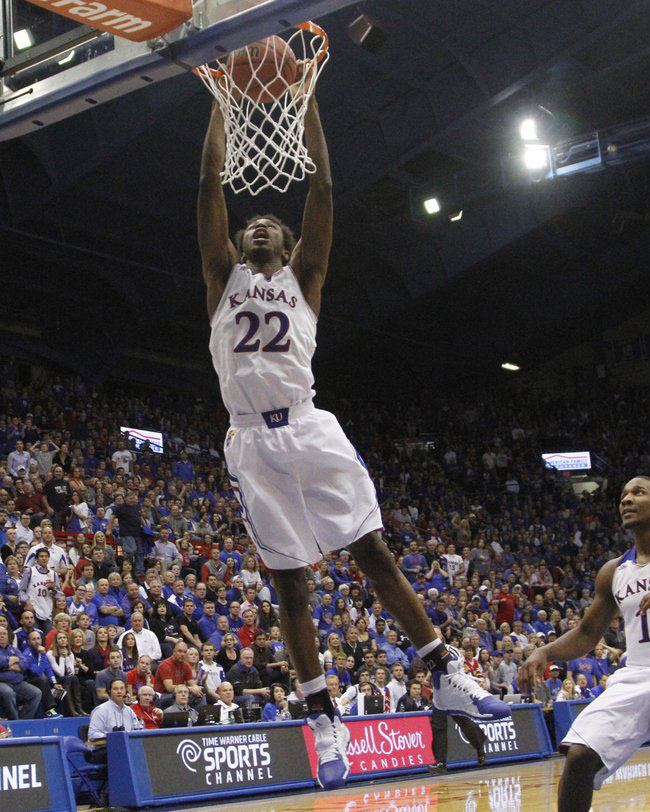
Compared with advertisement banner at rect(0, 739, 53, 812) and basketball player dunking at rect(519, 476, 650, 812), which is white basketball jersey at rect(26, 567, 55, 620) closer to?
advertisement banner at rect(0, 739, 53, 812)

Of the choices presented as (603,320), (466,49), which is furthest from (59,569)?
(603,320)

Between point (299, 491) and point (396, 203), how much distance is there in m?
20.1

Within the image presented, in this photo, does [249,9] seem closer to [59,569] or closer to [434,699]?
[434,699]

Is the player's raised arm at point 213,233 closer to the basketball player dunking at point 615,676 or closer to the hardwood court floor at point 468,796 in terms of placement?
the basketball player dunking at point 615,676

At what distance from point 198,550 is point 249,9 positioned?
12.3 m

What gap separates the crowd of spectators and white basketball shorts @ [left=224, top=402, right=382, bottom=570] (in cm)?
131

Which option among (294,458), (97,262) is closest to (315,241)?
(294,458)

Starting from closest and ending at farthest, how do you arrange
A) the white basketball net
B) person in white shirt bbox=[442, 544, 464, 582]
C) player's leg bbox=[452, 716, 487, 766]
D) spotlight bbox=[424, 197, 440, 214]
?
player's leg bbox=[452, 716, 487, 766]
the white basketball net
person in white shirt bbox=[442, 544, 464, 582]
spotlight bbox=[424, 197, 440, 214]

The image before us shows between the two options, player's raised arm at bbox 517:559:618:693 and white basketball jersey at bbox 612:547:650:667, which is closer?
white basketball jersey at bbox 612:547:650:667

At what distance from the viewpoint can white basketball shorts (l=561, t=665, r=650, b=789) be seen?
521 centimetres

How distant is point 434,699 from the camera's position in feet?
15.2

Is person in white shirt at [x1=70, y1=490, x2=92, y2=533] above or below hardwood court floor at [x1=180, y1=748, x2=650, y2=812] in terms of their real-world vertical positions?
above

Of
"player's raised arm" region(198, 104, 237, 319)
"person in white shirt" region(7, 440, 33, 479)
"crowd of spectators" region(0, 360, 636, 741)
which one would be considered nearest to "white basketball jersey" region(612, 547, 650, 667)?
"crowd of spectators" region(0, 360, 636, 741)

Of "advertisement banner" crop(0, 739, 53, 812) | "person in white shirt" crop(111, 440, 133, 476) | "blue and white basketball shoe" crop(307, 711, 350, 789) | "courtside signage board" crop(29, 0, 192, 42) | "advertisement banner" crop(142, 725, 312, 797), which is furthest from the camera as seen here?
"person in white shirt" crop(111, 440, 133, 476)
